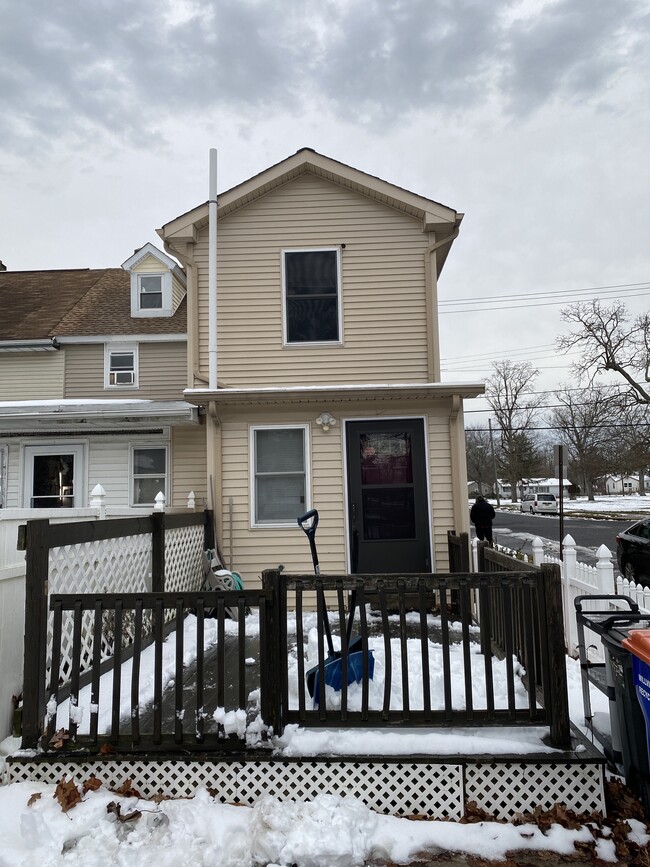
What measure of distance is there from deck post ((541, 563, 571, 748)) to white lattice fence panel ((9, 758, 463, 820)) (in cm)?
60

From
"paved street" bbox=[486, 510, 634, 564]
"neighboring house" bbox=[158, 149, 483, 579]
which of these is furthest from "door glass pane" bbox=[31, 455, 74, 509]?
"paved street" bbox=[486, 510, 634, 564]

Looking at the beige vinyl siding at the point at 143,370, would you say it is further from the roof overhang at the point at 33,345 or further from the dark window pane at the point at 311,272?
the dark window pane at the point at 311,272

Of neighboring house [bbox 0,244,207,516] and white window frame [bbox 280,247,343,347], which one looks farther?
neighboring house [bbox 0,244,207,516]

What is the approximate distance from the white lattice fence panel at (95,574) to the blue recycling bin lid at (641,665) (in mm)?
3370

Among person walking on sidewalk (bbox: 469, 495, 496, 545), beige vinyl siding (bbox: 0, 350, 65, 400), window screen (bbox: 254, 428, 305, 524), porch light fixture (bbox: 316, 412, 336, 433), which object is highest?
beige vinyl siding (bbox: 0, 350, 65, 400)

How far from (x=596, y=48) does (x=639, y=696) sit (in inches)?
476

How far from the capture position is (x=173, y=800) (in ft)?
8.62

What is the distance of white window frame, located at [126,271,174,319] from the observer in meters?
11.1

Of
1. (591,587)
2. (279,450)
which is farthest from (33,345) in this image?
(591,587)

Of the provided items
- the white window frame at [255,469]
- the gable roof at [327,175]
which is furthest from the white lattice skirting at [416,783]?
the gable roof at [327,175]

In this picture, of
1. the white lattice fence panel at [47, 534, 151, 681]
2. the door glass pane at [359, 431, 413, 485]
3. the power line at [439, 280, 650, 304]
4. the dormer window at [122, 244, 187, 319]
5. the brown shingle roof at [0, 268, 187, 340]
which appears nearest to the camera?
the white lattice fence panel at [47, 534, 151, 681]

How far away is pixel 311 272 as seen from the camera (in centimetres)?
771

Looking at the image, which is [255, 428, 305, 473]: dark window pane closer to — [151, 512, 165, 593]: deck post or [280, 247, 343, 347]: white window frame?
[280, 247, 343, 347]: white window frame

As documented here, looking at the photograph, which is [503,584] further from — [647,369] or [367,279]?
[647,369]
